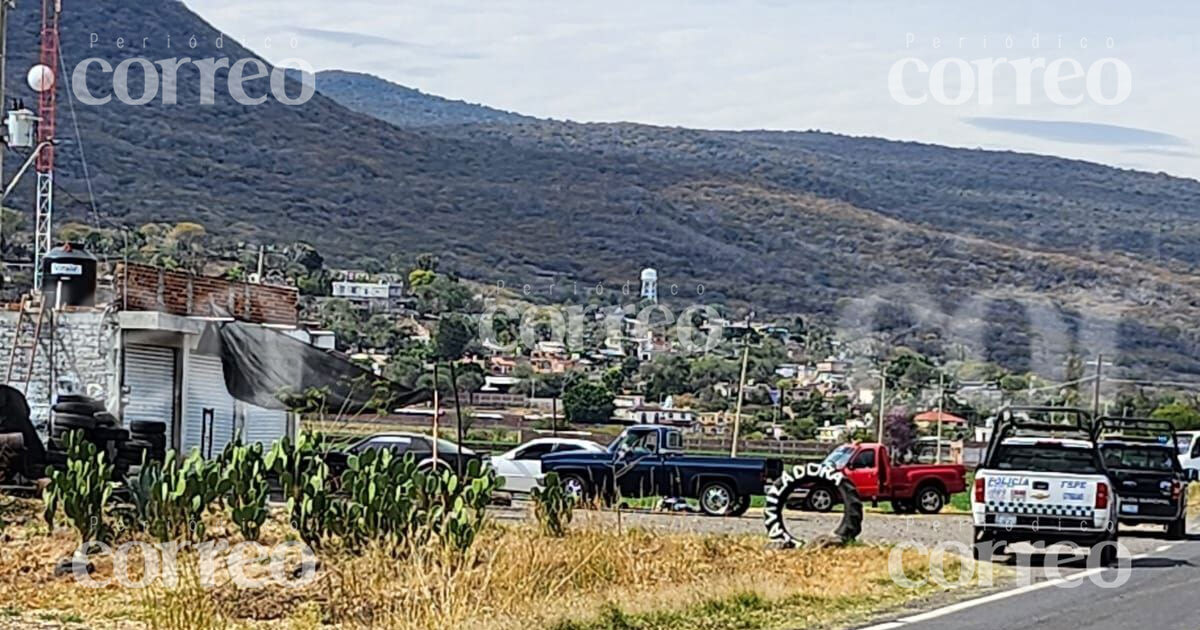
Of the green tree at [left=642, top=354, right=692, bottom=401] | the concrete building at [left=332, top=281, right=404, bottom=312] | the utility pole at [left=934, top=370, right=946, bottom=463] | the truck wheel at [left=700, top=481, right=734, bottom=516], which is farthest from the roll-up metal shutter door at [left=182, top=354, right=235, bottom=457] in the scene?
the concrete building at [left=332, top=281, right=404, bottom=312]

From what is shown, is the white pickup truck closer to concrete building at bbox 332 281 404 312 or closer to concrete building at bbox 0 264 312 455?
concrete building at bbox 0 264 312 455

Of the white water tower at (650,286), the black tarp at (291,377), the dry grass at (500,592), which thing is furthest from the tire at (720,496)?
the white water tower at (650,286)

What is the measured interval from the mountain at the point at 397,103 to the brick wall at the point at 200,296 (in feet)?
464

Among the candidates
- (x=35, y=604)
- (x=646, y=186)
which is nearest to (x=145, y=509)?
(x=35, y=604)

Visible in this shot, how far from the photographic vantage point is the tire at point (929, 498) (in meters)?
39.4

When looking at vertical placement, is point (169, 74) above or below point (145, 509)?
above

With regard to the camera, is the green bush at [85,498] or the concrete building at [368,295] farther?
the concrete building at [368,295]

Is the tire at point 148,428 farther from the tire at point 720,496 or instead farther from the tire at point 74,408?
the tire at point 720,496

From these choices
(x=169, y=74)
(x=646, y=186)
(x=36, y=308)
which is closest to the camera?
(x=36, y=308)

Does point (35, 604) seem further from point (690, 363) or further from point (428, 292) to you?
point (428, 292)

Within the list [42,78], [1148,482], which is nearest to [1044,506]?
[1148,482]

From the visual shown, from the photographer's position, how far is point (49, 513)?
20938mm

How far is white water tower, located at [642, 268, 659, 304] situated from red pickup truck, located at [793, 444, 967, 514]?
61104 millimetres

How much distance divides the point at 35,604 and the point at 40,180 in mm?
21804
